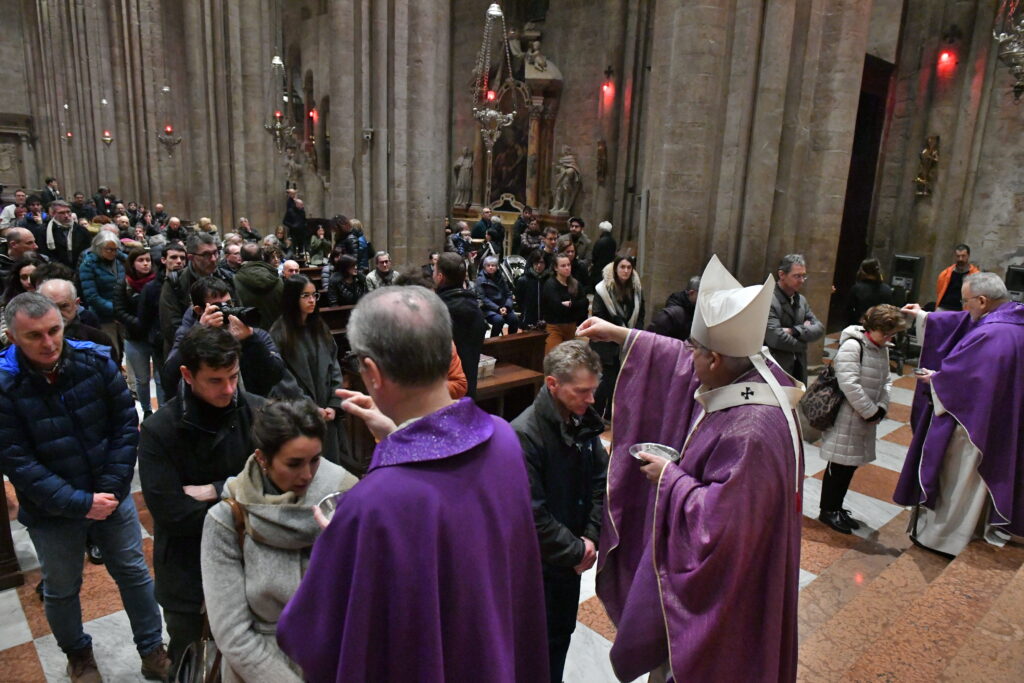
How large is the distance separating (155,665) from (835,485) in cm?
449

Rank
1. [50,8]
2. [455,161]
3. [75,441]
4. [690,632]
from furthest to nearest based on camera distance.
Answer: [50,8] → [455,161] → [75,441] → [690,632]

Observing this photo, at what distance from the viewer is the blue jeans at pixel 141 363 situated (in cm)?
630

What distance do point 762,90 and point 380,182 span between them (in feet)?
20.6

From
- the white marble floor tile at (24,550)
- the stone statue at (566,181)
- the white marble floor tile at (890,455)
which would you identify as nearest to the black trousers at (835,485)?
the white marble floor tile at (890,455)

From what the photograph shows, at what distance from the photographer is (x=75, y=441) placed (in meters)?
3.05

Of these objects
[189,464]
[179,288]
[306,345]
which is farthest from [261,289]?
[189,464]

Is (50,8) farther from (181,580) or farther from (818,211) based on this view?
(181,580)

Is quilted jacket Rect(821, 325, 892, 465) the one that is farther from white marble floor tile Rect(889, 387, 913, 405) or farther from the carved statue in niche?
the carved statue in niche

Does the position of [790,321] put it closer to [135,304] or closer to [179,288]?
[179,288]

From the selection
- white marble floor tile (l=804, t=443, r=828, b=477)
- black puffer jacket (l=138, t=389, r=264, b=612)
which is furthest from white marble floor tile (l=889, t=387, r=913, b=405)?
black puffer jacket (l=138, t=389, r=264, b=612)

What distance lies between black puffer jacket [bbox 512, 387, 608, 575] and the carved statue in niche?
12.0 meters

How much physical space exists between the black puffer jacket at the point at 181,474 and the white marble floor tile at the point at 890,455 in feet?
19.2

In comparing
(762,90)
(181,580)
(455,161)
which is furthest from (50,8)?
(181,580)

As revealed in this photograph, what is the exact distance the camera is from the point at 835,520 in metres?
5.19
